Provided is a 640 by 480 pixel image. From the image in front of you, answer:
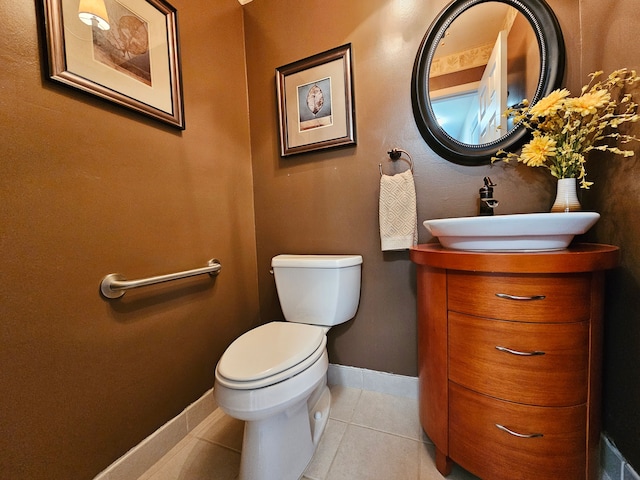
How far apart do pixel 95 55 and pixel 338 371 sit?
65.9 inches

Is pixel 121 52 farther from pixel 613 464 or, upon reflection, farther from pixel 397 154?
pixel 613 464

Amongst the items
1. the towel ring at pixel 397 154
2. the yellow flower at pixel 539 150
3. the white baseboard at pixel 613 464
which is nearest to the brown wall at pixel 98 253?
the towel ring at pixel 397 154

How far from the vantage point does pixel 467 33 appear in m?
1.03

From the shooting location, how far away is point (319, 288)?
3.70 feet

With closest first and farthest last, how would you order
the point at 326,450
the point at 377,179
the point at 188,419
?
1. the point at 326,450
2. the point at 188,419
3. the point at 377,179

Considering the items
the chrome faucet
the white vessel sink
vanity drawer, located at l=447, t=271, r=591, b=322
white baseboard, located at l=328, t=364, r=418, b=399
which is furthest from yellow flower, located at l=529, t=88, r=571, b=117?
white baseboard, located at l=328, t=364, r=418, b=399

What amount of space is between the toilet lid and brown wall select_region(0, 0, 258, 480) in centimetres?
35

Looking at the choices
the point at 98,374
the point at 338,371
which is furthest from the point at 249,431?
the point at 338,371

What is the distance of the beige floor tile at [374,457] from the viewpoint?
84 centimetres

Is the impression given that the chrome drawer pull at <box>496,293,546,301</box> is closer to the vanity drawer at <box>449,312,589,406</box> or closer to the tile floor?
the vanity drawer at <box>449,312,589,406</box>

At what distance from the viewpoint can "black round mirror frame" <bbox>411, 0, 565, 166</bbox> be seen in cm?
93

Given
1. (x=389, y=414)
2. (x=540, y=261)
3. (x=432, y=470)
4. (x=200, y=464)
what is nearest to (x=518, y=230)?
(x=540, y=261)

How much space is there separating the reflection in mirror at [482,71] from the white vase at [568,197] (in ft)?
1.02

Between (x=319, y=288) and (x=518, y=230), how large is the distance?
764mm
